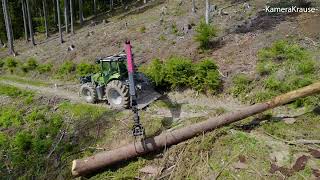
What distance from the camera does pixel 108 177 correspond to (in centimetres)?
1130

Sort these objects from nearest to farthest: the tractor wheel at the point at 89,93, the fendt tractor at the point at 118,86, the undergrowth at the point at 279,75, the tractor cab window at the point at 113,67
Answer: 1. the undergrowth at the point at 279,75
2. the fendt tractor at the point at 118,86
3. the tractor cab window at the point at 113,67
4. the tractor wheel at the point at 89,93

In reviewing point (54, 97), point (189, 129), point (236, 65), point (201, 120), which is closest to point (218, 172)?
point (189, 129)

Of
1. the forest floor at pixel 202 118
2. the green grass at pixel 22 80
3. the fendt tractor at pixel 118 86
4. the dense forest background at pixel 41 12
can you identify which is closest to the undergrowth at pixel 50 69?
the green grass at pixel 22 80

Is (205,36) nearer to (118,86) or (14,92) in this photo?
(118,86)

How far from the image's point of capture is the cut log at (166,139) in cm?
1123

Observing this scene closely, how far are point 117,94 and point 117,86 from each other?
0.70 m

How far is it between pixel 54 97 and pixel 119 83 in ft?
18.0

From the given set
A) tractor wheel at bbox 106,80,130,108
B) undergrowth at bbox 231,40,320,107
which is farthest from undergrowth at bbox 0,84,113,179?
undergrowth at bbox 231,40,320,107

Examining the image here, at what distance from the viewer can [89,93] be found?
680 inches

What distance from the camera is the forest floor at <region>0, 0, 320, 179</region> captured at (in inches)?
414

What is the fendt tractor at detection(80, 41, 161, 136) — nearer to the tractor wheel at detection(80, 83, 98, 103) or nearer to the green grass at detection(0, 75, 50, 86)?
the tractor wheel at detection(80, 83, 98, 103)

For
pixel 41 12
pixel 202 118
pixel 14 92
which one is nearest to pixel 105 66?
pixel 202 118

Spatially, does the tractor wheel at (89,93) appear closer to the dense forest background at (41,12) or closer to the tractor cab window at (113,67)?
the tractor cab window at (113,67)

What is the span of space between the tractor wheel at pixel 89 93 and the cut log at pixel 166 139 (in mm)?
5598
